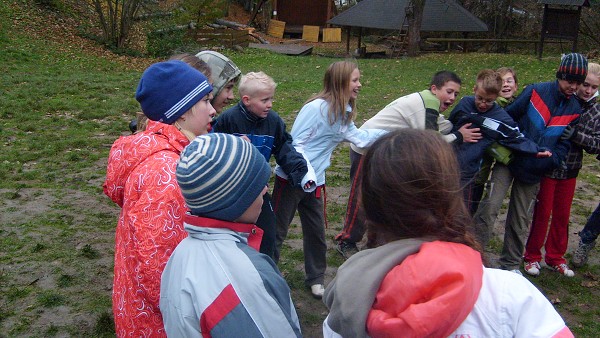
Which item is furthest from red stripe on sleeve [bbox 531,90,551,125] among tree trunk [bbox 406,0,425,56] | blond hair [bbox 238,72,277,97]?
tree trunk [bbox 406,0,425,56]

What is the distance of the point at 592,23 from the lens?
90.0ft

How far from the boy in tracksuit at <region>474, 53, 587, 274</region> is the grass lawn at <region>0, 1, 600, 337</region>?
1.95 feet

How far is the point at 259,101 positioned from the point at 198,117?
1.37 m

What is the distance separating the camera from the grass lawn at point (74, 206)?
4.29m

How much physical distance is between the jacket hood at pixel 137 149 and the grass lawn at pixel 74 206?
1989mm

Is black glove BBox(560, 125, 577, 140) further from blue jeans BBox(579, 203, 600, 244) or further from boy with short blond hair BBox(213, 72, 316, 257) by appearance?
boy with short blond hair BBox(213, 72, 316, 257)

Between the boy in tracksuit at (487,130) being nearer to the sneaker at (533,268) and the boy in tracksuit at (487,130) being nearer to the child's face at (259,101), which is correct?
the sneaker at (533,268)

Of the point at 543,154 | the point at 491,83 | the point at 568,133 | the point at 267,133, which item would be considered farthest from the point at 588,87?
the point at 267,133

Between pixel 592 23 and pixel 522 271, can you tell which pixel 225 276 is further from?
pixel 592 23

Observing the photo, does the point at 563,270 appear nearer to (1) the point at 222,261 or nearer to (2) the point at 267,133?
(2) the point at 267,133

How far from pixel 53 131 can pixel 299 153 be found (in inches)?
240

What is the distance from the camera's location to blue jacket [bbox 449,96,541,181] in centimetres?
447

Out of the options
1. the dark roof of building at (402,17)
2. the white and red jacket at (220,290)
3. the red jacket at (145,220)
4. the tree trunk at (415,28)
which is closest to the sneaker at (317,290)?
the red jacket at (145,220)

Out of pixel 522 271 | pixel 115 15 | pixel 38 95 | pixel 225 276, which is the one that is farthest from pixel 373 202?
pixel 115 15
